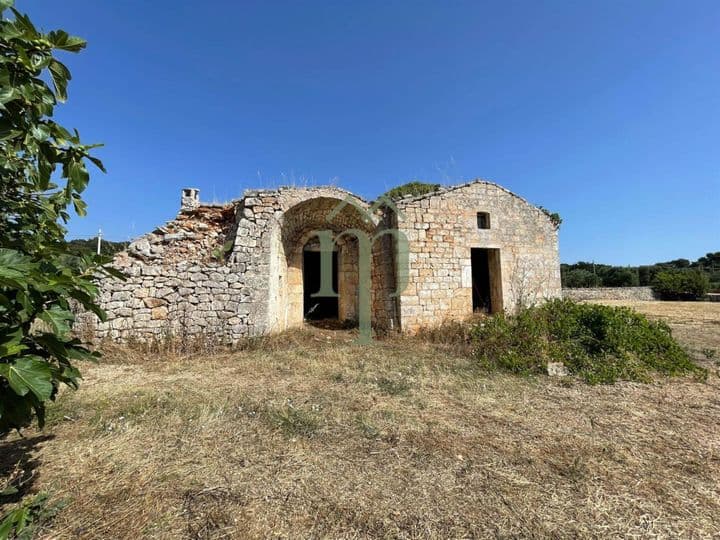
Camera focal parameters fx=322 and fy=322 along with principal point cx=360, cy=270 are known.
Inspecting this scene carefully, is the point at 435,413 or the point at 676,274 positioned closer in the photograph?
the point at 435,413

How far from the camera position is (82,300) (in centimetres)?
140

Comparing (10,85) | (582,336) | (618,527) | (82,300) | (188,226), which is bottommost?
(618,527)

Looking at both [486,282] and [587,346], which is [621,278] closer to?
[486,282]

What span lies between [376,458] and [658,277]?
31.3 m

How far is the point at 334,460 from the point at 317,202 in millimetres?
6637

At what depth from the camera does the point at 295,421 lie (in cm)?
345

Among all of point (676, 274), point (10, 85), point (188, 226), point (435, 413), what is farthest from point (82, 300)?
point (676, 274)

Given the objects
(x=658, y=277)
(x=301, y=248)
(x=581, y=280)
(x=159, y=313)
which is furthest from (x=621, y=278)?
(x=159, y=313)

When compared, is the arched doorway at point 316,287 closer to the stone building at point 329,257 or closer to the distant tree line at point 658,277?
the stone building at point 329,257

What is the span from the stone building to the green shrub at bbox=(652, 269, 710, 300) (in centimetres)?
2179

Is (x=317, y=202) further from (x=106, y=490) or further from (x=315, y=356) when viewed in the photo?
(x=106, y=490)

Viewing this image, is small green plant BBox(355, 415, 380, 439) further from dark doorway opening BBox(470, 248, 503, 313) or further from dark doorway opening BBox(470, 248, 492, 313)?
dark doorway opening BBox(470, 248, 492, 313)

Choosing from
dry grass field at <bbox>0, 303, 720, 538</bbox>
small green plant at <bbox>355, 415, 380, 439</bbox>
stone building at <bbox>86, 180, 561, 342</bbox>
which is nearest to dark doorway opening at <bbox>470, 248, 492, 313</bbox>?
stone building at <bbox>86, 180, 561, 342</bbox>

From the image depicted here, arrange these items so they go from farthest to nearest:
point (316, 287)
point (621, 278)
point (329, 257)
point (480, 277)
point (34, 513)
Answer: point (621, 278)
point (316, 287)
point (480, 277)
point (329, 257)
point (34, 513)
